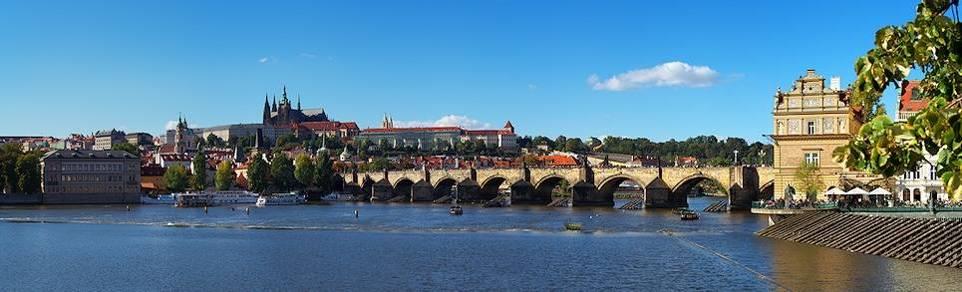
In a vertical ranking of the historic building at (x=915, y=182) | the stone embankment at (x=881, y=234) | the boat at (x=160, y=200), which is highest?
the historic building at (x=915, y=182)

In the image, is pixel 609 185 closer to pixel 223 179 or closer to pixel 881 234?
pixel 881 234

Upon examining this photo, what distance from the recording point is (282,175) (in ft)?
520

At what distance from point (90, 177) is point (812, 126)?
92290mm

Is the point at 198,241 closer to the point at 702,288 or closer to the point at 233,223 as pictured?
the point at 233,223

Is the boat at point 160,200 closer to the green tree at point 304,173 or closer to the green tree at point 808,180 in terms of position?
the green tree at point 304,173

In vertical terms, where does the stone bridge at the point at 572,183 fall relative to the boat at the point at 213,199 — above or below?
above

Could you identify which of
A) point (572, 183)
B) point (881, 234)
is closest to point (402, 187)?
point (572, 183)

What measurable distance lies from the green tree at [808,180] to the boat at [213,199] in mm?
72562

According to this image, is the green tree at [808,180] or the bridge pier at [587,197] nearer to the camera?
the green tree at [808,180]

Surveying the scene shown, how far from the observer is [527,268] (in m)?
43.0

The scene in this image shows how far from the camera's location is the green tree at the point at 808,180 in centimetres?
7581

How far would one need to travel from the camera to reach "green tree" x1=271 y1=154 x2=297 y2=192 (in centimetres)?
15825

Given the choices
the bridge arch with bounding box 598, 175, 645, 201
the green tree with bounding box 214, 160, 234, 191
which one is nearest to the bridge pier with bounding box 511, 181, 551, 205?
the bridge arch with bounding box 598, 175, 645, 201

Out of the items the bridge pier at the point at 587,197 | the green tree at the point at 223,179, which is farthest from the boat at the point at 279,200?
the bridge pier at the point at 587,197
